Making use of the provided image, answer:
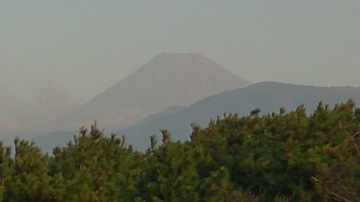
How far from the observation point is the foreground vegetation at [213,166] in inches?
604

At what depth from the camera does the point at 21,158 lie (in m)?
18.4

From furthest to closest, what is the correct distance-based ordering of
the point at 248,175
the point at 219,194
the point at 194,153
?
the point at 248,175
the point at 194,153
the point at 219,194

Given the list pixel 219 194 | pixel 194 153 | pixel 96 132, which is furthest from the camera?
pixel 96 132

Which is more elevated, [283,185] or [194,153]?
[194,153]

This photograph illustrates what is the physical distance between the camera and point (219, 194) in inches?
597

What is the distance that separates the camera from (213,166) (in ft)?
64.3

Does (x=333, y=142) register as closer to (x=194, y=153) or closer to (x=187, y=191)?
(x=194, y=153)

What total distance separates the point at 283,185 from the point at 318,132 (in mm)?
2820

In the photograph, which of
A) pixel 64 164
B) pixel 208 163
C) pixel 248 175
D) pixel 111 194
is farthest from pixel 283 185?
pixel 64 164

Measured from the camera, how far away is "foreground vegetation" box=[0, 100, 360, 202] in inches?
604

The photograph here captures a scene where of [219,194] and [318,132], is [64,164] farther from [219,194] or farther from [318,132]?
[318,132]

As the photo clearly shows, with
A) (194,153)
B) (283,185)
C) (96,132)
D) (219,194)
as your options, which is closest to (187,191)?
(219,194)

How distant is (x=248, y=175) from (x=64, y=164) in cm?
576

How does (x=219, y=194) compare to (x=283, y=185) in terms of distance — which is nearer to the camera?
(x=219, y=194)
